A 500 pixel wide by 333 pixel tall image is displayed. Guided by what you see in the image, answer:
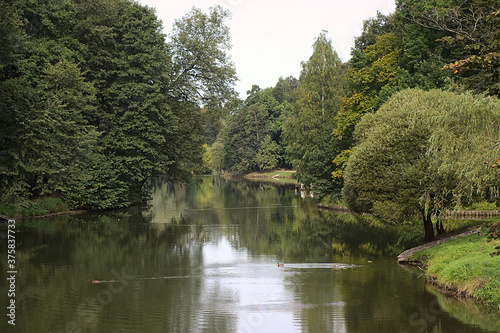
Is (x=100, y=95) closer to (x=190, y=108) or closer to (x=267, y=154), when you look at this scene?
(x=190, y=108)

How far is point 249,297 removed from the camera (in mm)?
16641

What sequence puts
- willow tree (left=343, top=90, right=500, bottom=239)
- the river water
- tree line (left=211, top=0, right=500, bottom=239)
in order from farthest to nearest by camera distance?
willow tree (left=343, top=90, right=500, bottom=239) < tree line (left=211, top=0, right=500, bottom=239) < the river water

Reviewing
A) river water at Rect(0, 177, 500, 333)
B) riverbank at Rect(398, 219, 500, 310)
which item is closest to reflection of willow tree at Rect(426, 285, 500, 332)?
river water at Rect(0, 177, 500, 333)

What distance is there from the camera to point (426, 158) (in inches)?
859

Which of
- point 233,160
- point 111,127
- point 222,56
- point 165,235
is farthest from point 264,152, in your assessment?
point 165,235

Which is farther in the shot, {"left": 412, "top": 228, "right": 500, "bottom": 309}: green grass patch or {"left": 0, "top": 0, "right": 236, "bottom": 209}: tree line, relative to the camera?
{"left": 0, "top": 0, "right": 236, "bottom": 209}: tree line

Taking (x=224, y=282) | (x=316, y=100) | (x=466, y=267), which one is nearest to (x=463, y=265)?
(x=466, y=267)

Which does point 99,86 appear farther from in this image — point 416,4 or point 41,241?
point 416,4

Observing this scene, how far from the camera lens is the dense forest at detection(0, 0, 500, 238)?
73.3 ft

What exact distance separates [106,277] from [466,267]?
13162 mm

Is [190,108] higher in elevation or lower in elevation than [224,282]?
higher

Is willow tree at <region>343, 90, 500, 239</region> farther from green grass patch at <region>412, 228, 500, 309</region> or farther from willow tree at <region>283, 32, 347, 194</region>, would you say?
willow tree at <region>283, 32, 347, 194</region>

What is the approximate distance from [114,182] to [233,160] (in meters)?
78.7

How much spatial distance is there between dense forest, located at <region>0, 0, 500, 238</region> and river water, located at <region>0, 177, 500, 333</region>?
3.57 meters
